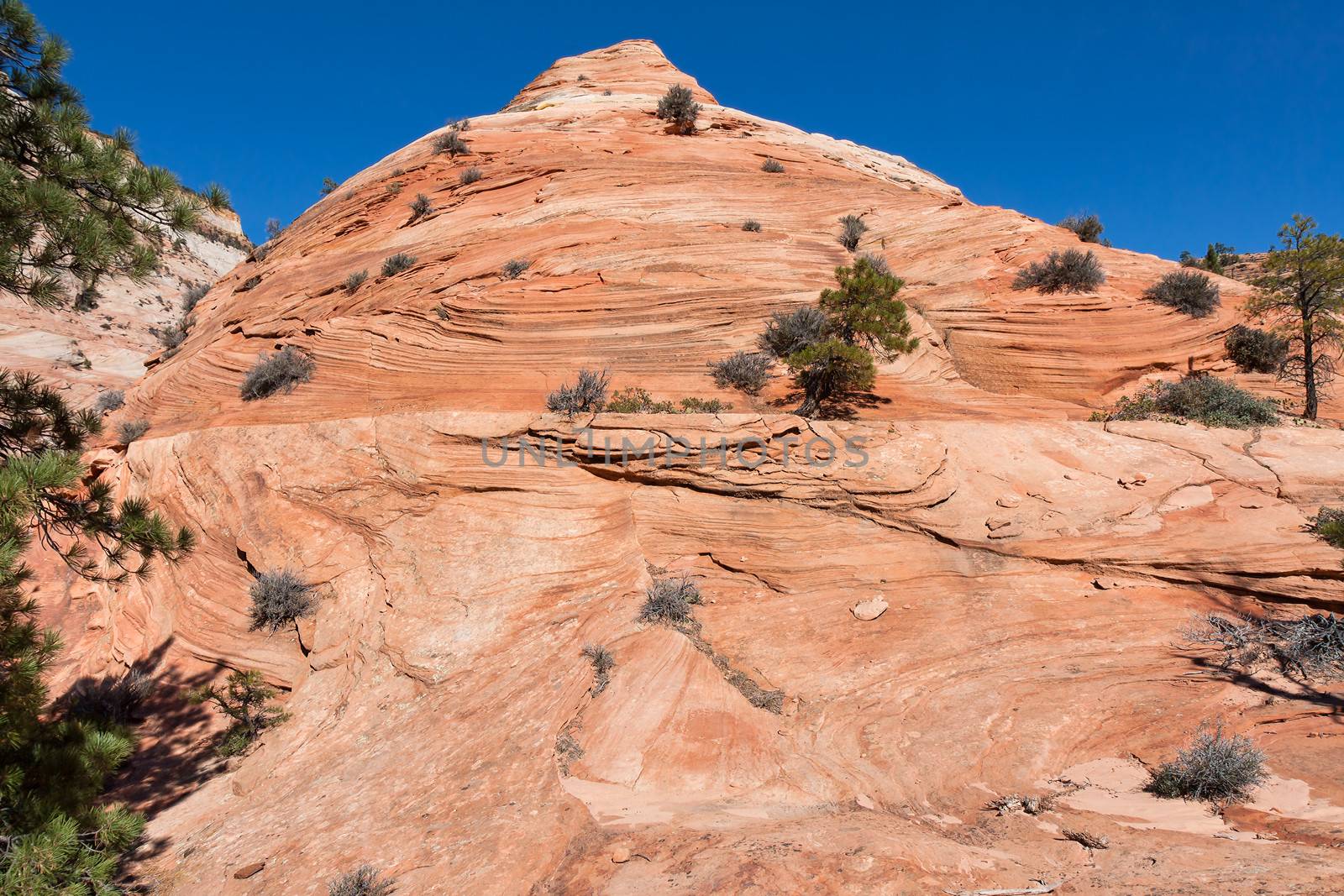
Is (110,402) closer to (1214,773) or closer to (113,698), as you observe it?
(113,698)

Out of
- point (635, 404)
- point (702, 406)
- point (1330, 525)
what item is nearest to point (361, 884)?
point (635, 404)

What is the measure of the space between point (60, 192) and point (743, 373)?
355 inches

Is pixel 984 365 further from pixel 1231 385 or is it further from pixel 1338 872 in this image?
pixel 1338 872

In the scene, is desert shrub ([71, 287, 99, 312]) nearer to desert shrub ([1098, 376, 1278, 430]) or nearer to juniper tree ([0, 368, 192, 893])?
juniper tree ([0, 368, 192, 893])

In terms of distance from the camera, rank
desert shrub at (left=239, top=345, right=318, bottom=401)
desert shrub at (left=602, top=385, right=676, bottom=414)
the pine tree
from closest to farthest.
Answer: the pine tree → desert shrub at (left=602, top=385, right=676, bottom=414) → desert shrub at (left=239, top=345, right=318, bottom=401)

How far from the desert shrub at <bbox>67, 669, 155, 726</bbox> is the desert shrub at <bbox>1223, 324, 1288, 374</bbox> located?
19922 millimetres

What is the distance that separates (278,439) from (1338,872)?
43.7ft

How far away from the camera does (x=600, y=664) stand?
23.5ft

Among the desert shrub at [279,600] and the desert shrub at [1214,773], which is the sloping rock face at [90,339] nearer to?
the desert shrub at [279,600]

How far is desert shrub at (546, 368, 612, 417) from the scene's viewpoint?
386 inches

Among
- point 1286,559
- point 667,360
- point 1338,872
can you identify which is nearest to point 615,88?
point 667,360

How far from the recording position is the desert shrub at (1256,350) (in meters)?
11.0

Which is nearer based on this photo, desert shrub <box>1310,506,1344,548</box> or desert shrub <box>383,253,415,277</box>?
desert shrub <box>1310,506,1344,548</box>

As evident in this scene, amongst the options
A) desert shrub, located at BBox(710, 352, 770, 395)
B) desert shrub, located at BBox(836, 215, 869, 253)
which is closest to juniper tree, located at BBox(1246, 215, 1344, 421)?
desert shrub, located at BBox(836, 215, 869, 253)
